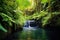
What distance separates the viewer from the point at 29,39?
11.5 m

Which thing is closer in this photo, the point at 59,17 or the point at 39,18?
the point at 59,17

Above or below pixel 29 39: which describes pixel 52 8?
above

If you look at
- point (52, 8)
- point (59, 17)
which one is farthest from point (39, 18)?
point (59, 17)

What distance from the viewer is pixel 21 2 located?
520 centimetres

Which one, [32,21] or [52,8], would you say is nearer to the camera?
[52,8]

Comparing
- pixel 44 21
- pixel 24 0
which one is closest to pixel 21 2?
pixel 24 0

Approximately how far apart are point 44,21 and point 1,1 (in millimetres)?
13084

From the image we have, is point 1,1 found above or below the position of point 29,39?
above

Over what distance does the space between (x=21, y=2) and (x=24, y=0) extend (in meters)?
0.14

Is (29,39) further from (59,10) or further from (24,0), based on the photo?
(59,10)

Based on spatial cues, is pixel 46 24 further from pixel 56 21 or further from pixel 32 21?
pixel 32 21

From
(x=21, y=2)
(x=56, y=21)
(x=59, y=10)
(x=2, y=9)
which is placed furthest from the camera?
(x=59, y=10)

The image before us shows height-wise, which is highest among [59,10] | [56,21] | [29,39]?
[59,10]

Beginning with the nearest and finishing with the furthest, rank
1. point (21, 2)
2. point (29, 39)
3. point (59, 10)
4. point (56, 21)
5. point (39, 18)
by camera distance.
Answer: point (21, 2)
point (29, 39)
point (56, 21)
point (59, 10)
point (39, 18)
